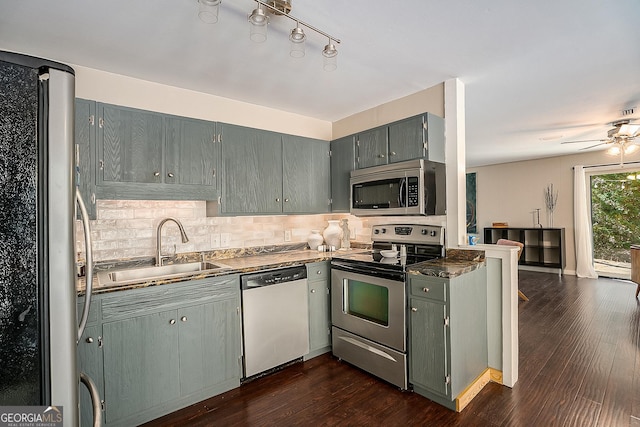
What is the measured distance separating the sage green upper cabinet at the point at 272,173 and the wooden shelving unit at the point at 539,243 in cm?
549

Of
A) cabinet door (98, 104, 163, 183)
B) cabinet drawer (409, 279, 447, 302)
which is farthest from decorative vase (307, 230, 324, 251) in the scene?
cabinet door (98, 104, 163, 183)

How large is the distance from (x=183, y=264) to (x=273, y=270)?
78 cm

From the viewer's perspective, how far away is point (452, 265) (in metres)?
2.29

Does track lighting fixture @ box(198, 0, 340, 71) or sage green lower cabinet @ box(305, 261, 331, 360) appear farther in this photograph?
sage green lower cabinet @ box(305, 261, 331, 360)

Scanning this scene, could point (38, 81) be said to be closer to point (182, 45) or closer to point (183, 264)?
point (182, 45)

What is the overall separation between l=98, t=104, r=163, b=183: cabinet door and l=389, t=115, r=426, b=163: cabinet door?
193cm

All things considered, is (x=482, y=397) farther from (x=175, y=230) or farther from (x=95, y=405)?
(x=175, y=230)

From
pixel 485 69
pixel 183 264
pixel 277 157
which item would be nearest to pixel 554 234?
pixel 485 69

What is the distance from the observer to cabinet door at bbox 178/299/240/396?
2150 millimetres

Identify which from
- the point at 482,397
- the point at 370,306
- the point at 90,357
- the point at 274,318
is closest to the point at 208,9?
the point at 90,357

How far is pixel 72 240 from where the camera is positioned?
3.31 ft

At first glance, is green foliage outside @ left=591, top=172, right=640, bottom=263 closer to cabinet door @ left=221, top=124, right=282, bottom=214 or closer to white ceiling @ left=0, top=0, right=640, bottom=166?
white ceiling @ left=0, top=0, right=640, bottom=166

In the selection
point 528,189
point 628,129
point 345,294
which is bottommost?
point 345,294

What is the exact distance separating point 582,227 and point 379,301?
19.0ft
